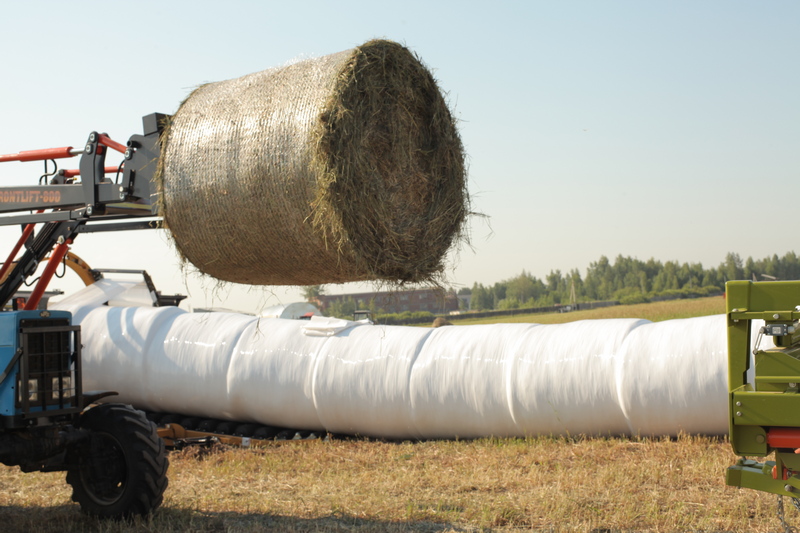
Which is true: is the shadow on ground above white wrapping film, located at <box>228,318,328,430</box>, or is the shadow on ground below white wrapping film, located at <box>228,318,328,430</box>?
below

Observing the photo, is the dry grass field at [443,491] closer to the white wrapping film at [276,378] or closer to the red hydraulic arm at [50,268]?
the white wrapping film at [276,378]

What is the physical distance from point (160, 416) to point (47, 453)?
4672 millimetres

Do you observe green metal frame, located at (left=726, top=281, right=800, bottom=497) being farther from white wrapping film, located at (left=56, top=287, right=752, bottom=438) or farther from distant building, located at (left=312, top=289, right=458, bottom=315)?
white wrapping film, located at (left=56, top=287, right=752, bottom=438)

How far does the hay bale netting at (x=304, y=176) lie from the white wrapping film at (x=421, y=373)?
3162mm

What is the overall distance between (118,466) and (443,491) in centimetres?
253

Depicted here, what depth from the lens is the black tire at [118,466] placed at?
5.80m

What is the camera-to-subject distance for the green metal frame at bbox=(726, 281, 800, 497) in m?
4.55

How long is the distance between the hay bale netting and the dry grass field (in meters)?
1.78

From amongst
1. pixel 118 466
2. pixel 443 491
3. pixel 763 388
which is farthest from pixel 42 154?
pixel 763 388

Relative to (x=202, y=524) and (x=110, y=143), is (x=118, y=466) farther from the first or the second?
(x=110, y=143)

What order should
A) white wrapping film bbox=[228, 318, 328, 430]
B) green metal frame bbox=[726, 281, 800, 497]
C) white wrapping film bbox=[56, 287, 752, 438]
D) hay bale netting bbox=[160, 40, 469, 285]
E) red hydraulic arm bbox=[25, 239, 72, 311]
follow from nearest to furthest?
green metal frame bbox=[726, 281, 800, 497], hay bale netting bbox=[160, 40, 469, 285], red hydraulic arm bbox=[25, 239, 72, 311], white wrapping film bbox=[56, 287, 752, 438], white wrapping film bbox=[228, 318, 328, 430]

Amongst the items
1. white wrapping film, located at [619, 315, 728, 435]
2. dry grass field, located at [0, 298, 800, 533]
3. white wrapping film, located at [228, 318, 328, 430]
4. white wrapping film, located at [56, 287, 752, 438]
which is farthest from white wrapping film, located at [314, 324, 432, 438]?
white wrapping film, located at [619, 315, 728, 435]

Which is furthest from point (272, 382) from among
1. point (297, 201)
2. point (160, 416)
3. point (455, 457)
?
point (297, 201)

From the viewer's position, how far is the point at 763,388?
4.65 m
